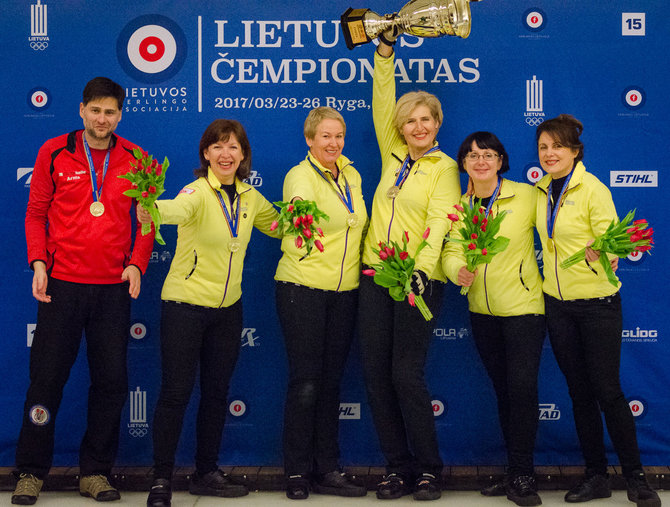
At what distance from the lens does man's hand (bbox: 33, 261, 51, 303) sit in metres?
3.21

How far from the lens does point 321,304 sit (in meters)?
3.28

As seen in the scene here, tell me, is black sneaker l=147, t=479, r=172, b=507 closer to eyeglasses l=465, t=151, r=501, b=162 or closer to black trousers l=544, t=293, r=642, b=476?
black trousers l=544, t=293, r=642, b=476

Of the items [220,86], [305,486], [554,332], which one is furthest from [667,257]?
[220,86]

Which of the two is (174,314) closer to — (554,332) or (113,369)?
(113,369)

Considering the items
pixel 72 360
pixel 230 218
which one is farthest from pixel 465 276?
pixel 72 360

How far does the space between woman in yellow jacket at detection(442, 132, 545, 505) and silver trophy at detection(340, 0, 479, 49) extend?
1.79 ft

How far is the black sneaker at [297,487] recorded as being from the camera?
3334 millimetres

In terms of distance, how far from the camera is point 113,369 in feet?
10.8

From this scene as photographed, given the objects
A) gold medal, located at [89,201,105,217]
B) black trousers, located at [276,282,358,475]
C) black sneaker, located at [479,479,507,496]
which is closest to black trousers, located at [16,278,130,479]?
gold medal, located at [89,201,105,217]

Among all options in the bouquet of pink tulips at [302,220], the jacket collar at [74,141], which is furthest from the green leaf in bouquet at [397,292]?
the jacket collar at [74,141]

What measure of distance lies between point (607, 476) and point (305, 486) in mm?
1422

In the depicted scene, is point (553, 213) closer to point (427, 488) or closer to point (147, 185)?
point (427, 488)

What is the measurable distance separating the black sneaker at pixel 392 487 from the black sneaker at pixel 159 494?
96 cm

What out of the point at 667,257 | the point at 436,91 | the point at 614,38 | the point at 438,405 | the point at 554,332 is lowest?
the point at 438,405
